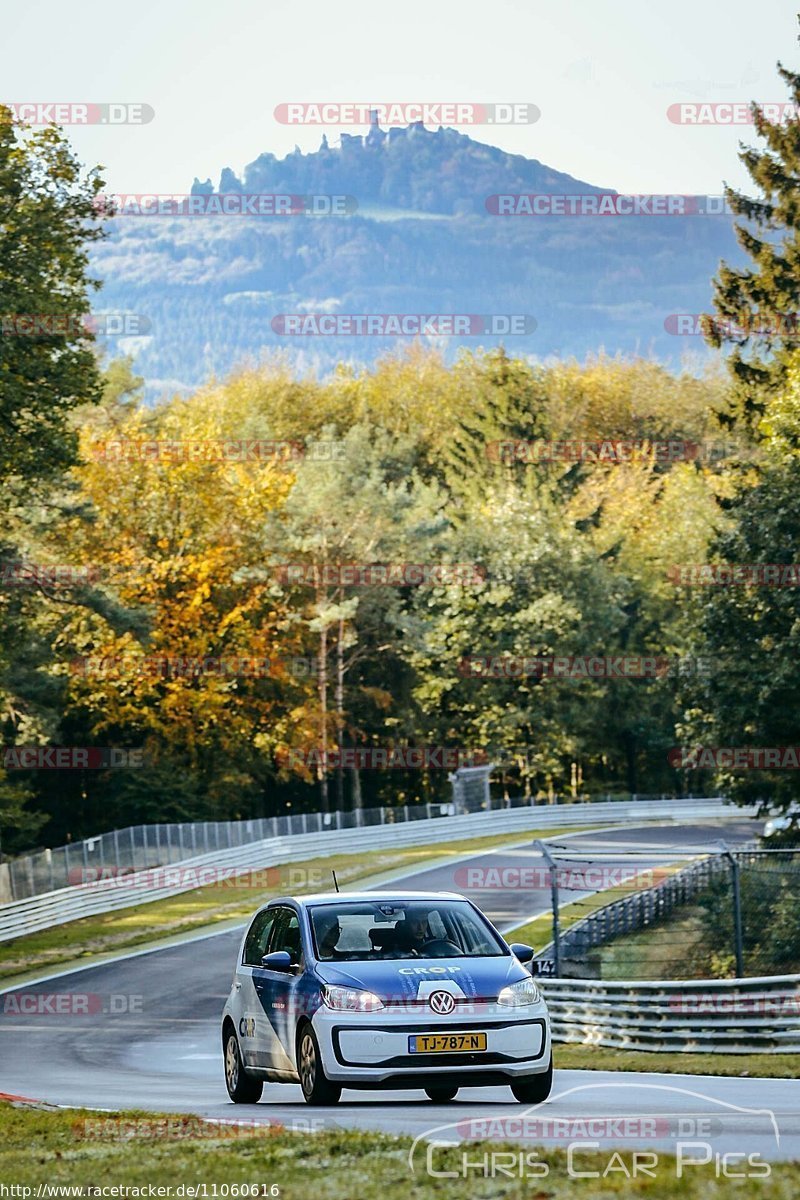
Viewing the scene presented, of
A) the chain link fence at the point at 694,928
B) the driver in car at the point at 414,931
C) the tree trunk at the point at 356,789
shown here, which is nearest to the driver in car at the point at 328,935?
the driver in car at the point at 414,931

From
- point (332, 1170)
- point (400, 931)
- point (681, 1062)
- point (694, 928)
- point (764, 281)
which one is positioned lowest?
point (694, 928)

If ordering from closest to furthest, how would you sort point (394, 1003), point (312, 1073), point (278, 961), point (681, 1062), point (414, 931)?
point (394, 1003)
point (312, 1073)
point (278, 961)
point (414, 931)
point (681, 1062)

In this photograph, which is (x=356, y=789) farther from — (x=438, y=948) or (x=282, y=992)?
→ (x=438, y=948)

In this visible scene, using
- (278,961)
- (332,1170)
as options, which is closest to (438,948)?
(278,961)

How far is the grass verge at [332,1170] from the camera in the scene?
796 centimetres

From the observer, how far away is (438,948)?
44.6 feet

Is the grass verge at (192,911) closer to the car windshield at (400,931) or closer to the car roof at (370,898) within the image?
the car roof at (370,898)

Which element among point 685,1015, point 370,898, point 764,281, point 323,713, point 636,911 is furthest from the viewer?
point 323,713

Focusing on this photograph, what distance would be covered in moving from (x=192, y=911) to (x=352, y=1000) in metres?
34.0

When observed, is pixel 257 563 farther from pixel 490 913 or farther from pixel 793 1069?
pixel 793 1069

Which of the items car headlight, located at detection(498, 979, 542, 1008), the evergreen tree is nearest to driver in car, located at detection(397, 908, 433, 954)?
car headlight, located at detection(498, 979, 542, 1008)

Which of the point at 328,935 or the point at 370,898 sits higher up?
the point at 370,898

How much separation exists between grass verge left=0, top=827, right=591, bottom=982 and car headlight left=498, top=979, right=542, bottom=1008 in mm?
25555

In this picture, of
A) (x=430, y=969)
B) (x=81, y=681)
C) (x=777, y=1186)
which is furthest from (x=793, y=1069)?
(x=81, y=681)
